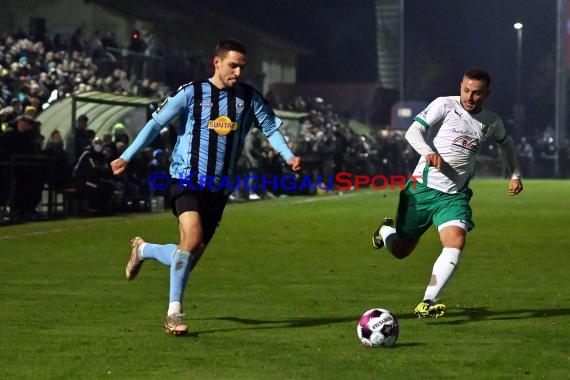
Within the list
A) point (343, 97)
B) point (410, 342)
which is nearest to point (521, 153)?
point (343, 97)

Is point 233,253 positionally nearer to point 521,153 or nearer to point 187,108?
point 187,108

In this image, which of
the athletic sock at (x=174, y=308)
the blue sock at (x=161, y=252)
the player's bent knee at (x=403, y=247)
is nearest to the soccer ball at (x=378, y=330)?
the athletic sock at (x=174, y=308)

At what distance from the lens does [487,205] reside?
3136 cm

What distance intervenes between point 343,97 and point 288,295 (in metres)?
72.0

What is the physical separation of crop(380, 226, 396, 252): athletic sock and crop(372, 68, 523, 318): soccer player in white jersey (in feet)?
1.41

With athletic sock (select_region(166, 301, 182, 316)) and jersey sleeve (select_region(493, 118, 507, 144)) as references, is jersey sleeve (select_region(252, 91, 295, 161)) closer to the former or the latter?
athletic sock (select_region(166, 301, 182, 316))

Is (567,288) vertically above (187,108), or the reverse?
(187,108)

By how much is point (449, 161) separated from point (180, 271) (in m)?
2.50

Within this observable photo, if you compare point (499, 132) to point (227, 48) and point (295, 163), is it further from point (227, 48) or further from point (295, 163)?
point (227, 48)

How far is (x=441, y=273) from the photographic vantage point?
10.2 metres

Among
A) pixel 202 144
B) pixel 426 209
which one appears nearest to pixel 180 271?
pixel 202 144

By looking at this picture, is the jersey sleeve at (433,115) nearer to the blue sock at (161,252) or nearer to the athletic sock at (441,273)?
the athletic sock at (441,273)

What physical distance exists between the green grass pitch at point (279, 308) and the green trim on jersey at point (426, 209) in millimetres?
663

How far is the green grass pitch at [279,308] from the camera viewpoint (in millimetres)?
7938
